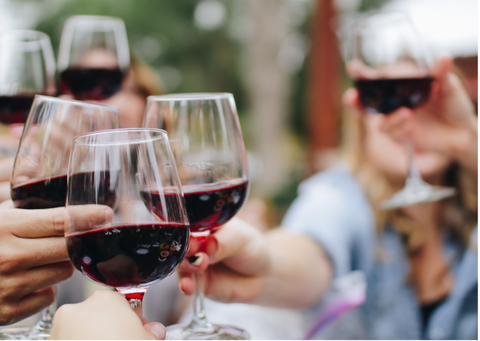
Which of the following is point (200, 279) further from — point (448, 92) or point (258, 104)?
point (258, 104)

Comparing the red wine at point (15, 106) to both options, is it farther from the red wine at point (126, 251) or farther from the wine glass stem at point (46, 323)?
the red wine at point (126, 251)

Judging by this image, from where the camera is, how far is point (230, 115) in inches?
35.2

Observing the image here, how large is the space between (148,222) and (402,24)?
1115mm

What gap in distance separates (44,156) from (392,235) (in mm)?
1482

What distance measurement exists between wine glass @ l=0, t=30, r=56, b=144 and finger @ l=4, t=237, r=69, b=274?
539 millimetres

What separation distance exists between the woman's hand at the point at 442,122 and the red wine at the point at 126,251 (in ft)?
3.35

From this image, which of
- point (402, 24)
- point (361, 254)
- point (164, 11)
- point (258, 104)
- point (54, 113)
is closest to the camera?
point (54, 113)

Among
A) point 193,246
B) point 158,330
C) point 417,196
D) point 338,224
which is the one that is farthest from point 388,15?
point 158,330

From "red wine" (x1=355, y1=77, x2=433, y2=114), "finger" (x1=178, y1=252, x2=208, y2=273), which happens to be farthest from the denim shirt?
Result: "finger" (x1=178, y1=252, x2=208, y2=273)

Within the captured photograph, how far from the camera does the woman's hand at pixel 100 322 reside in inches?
23.4

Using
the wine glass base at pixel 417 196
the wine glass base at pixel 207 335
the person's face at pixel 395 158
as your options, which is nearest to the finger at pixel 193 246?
the wine glass base at pixel 207 335

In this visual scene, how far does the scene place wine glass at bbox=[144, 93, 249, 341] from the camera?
2.81ft

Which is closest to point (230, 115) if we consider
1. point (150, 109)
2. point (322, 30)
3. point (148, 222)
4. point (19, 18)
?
point (150, 109)

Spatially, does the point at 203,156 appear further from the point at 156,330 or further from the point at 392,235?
the point at 392,235
